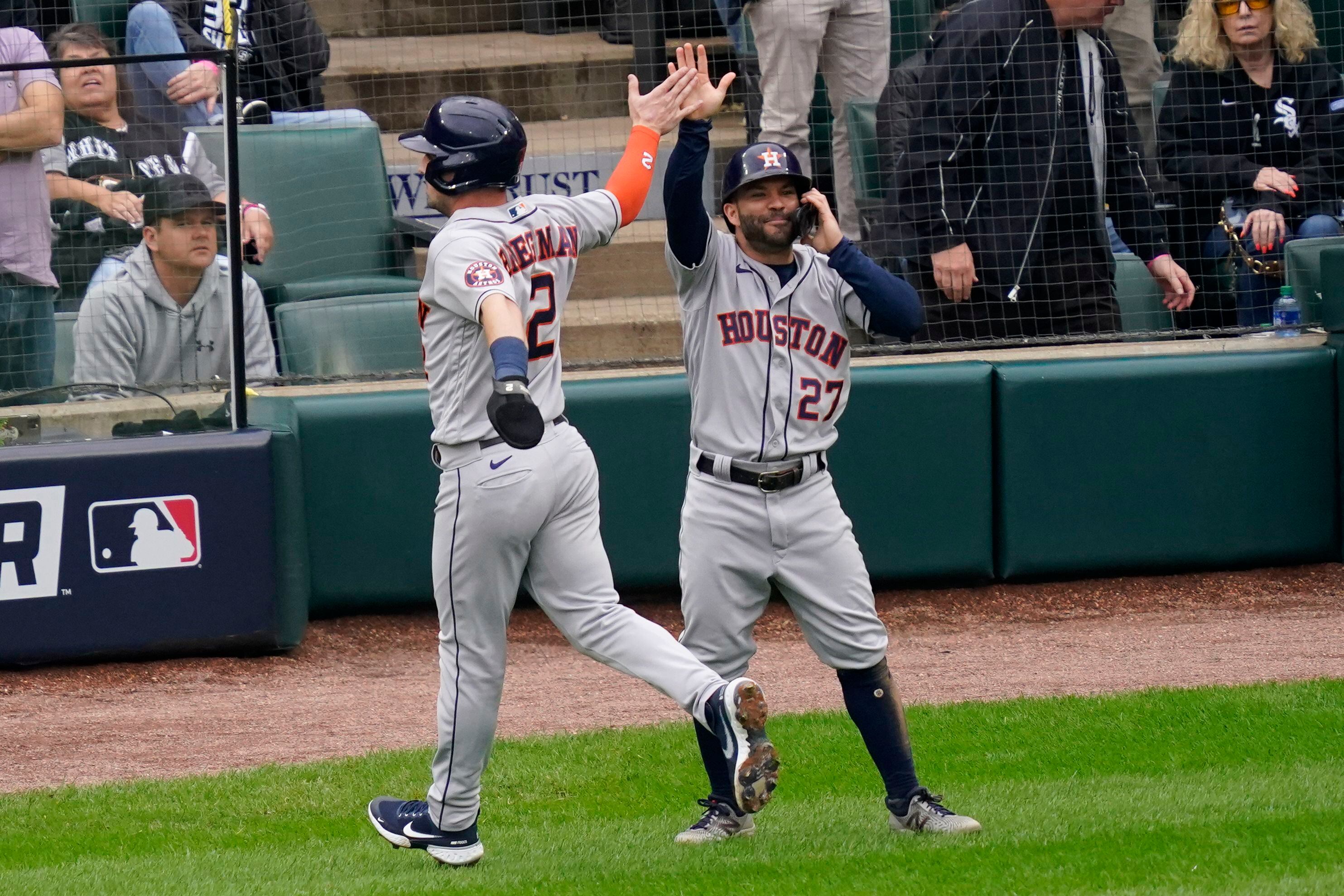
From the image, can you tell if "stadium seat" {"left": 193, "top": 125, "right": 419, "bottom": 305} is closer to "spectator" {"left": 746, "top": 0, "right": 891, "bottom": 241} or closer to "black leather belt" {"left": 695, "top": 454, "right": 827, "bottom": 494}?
"spectator" {"left": 746, "top": 0, "right": 891, "bottom": 241}

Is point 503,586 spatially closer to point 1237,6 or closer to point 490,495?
point 490,495

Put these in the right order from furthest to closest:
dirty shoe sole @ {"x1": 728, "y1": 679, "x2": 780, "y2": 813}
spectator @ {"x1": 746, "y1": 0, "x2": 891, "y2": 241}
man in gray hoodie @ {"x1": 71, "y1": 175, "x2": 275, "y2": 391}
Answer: spectator @ {"x1": 746, "y1": 0, "x2": 891, "y2": 241}
man in gray hoodie @ {"x1": 71, "y1": 175, "x2": 275, "y2": 391}
dirty shoe sole @ {"x1": 728, "y1": 679, "x2": 780, "y2": 813}

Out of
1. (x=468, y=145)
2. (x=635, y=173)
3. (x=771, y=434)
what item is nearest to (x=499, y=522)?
(x=771, y=434)

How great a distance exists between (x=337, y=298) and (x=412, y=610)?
→ 4.60 feet

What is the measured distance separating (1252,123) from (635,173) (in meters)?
4.28

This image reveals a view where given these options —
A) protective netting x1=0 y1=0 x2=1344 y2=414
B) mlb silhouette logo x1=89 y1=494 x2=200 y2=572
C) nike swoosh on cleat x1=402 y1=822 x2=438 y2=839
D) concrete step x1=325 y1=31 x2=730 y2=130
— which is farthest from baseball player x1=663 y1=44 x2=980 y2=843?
concrete step x1=325 y1=31 x2=730 y2=130

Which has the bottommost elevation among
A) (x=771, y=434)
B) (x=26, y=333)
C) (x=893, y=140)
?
(x=771, y=434)

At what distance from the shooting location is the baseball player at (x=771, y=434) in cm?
396

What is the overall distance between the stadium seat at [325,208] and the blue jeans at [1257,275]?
141 inches

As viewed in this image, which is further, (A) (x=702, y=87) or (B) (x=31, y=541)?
(B) (x=31, y=541)

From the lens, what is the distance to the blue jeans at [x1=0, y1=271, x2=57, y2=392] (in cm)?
621

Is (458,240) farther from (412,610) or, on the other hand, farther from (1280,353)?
(1280,353)

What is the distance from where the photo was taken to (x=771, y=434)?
399 cm

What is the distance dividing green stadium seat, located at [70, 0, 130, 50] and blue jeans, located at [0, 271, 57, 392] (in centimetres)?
207
